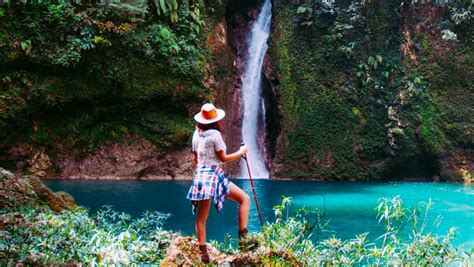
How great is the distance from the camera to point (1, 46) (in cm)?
1395

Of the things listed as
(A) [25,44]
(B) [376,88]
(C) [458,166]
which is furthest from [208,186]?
(C) [458,166]

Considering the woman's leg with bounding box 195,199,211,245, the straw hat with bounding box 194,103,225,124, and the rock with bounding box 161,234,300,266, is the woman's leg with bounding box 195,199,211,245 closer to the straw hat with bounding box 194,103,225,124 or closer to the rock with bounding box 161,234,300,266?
the rock with bounding box 161,234,300,266

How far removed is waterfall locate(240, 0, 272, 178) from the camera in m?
18.8

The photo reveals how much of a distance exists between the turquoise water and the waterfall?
3344 mm

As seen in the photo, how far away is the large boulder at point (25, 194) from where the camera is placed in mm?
6219

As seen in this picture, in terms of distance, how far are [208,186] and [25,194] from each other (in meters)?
3.63

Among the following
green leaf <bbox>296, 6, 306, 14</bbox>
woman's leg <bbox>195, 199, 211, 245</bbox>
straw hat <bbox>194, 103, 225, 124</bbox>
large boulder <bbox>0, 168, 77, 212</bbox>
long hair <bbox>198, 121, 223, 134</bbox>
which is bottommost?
large boulder <bbox>0, 168, 77, 212</bbox>

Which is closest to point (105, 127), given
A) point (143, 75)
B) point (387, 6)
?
point (143, 75)

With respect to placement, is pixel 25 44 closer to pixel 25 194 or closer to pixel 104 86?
pixel 104 86

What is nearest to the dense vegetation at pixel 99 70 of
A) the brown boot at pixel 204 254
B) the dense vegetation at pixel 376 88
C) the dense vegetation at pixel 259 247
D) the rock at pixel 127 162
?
the rock at pixel 127 162

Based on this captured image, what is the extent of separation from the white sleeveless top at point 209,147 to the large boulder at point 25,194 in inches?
129

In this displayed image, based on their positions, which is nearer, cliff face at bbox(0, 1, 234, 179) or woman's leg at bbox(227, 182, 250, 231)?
woman's leg at bbox(227, 182, 250, 231)

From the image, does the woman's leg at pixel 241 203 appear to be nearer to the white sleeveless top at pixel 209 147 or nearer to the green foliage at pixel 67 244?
the white sleeveless top at pixel 209 147

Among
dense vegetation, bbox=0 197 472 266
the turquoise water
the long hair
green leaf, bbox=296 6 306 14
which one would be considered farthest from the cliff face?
the long hair
